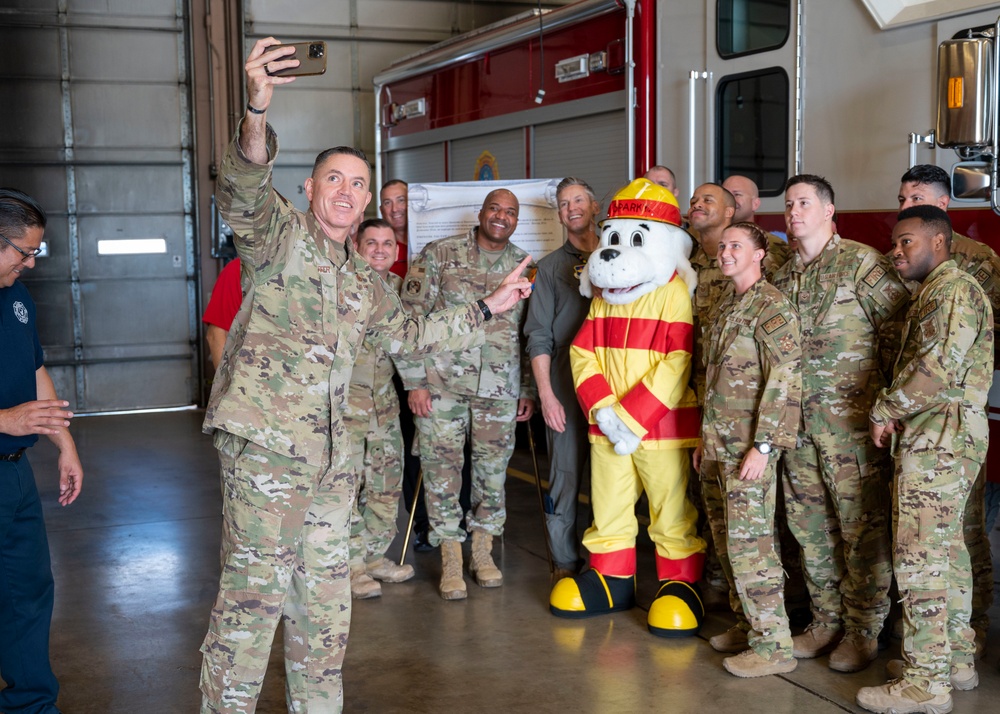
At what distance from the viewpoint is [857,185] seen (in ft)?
14.8

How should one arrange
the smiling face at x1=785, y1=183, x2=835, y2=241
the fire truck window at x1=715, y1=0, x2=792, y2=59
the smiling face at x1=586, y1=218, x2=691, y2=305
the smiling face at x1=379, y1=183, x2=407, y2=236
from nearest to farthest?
1. the smiling face at x1=785, y1=183, x2=835, y2=241
2. the smiling face at x1=586, y1=218, x2=691, y2=305
3. the fire truck window at x1=715, y1=0, x2=792, y2=59
4. the smiling face at x1=379, y1=183, x2=407, y2=236

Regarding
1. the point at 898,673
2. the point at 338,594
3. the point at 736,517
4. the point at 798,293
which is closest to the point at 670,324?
the point at 798,293

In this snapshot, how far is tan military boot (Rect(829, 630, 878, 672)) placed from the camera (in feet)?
12.7

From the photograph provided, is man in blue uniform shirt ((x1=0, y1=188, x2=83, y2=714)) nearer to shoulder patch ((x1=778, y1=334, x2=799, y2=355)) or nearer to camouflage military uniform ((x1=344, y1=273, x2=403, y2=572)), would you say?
camouflage military uniform ((x1=344, y1=273, x2=403, y2=572))

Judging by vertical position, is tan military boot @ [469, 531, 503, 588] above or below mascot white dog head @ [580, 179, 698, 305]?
below

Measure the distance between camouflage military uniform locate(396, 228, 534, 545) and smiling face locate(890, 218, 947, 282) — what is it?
180 cm

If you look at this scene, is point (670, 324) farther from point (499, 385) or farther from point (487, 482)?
point (487, 482)

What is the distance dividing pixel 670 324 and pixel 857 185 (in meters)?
1.04

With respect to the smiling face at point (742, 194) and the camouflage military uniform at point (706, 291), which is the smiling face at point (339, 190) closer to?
the camouflage military uniform at point (706, 291)

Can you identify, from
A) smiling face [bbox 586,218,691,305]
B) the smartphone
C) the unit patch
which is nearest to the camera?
the smartphone

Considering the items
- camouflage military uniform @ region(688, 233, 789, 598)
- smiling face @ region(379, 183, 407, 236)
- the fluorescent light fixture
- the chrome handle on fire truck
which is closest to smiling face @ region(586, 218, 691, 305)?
camouflage military uniform @ region(688, 233, 789, 598)

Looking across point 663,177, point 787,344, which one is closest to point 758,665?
point 787,344

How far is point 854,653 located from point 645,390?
1.24m

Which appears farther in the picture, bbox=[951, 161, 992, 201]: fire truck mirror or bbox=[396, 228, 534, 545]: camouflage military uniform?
bbox=[396, 228, 534, 545]: camouflage military uniform
